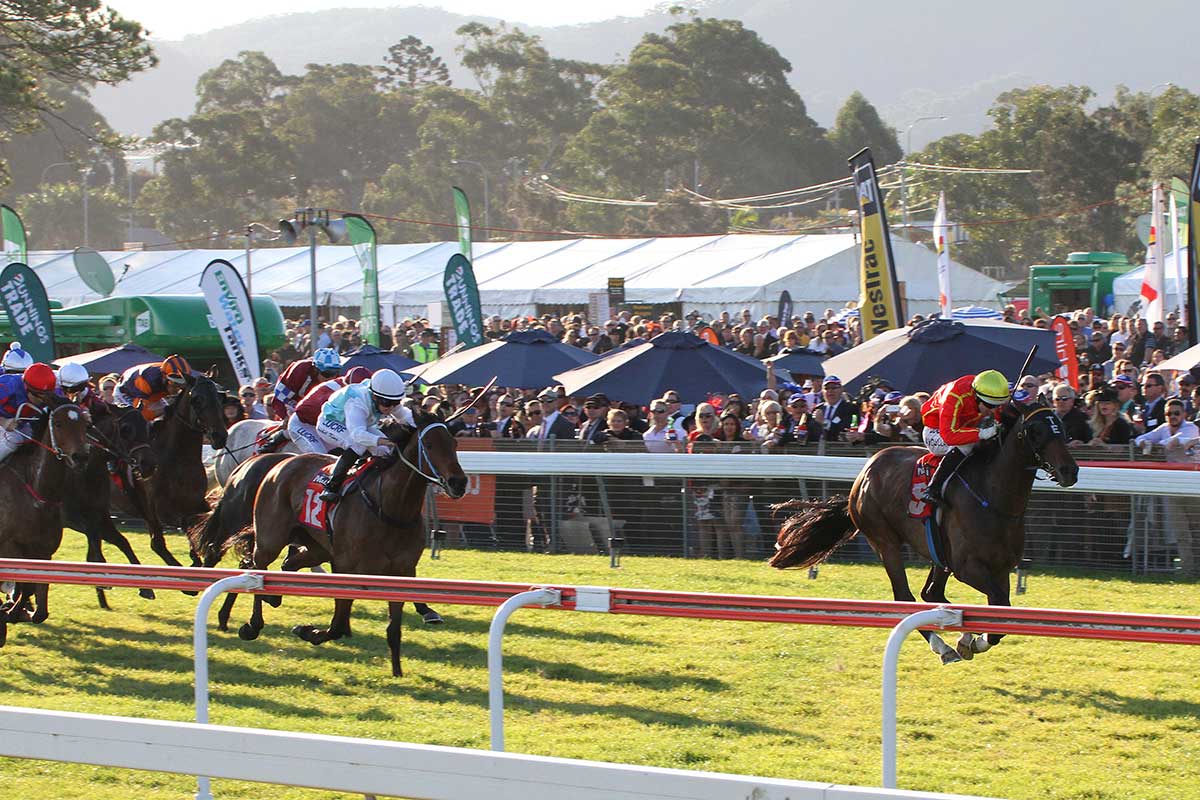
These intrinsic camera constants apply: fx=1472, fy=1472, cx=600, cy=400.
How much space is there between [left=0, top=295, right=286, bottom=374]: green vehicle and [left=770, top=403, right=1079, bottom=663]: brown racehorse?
15458 millimetres

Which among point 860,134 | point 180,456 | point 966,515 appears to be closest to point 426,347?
point 180,456

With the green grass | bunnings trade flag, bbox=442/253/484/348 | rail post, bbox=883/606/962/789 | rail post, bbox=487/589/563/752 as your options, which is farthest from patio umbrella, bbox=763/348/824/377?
rail post, bbox=883/606/962/789

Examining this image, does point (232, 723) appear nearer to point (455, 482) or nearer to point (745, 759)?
point (455, 482)

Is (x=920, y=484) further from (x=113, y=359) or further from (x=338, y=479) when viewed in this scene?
(x=113, y=359)

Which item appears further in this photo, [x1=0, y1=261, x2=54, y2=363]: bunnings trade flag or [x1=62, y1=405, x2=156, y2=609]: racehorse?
[x1=0, y1=261, x2=54, y2=363]: bunnings trade flag

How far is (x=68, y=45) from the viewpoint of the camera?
85.4 feet

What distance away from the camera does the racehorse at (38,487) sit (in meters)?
9.41

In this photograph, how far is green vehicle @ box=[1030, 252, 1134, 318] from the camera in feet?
109

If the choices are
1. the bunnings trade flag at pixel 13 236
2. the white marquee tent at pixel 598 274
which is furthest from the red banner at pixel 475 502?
the bunnings trade flag at pixel 13 236

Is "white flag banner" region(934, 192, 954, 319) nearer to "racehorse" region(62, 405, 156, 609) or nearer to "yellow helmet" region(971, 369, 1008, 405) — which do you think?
"racehorse" region(62, 405, 156, 609)

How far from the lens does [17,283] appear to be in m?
19.4

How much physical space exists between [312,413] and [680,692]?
12.4 ft

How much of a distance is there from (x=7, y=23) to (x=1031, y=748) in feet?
80.0

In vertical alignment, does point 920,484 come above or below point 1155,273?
below
